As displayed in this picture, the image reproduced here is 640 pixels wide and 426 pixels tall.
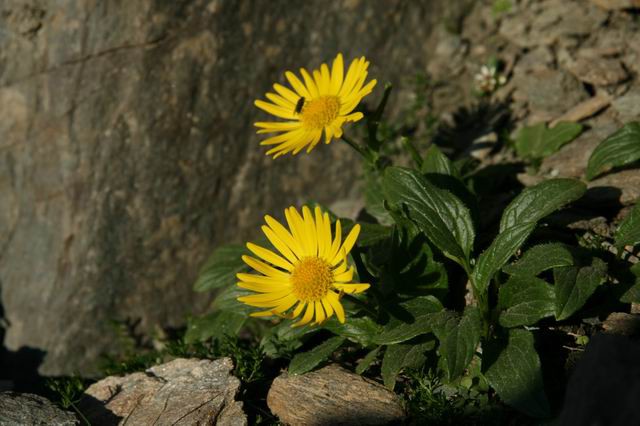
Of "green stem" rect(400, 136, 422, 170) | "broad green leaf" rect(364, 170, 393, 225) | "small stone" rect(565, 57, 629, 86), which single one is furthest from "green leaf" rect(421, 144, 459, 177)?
"small stone" rect(565, 57, 629, 86)

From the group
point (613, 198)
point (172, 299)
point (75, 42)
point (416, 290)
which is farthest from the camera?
point (172, 299)

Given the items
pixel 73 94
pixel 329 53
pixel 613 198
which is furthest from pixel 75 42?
pixel 613 198

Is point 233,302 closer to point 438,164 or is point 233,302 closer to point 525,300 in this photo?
point 438,164

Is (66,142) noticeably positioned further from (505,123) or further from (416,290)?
(505,123)

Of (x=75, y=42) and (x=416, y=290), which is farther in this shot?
(x=75, y=42)

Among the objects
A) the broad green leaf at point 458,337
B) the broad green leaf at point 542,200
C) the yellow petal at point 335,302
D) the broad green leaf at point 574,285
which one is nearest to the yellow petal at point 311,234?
the yellow petal at point 335,302

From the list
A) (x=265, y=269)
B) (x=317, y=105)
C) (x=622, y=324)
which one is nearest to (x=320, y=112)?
(x=317, y=105)

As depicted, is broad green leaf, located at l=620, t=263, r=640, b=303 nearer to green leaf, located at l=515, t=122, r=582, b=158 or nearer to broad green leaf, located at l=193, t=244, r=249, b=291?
green leaf, located at l=515, t=122, r=582, b=158

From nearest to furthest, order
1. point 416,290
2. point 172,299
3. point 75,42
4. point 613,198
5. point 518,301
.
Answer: point 518,301 → point 416,290 → point 613,198 → point 75,42 → point 172,299
